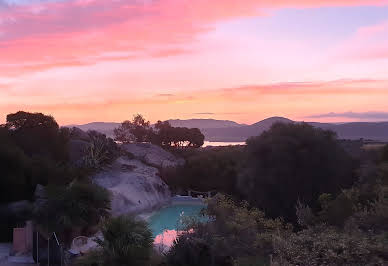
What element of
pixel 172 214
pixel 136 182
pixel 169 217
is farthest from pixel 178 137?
pixel 169 217

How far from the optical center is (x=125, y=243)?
1045cm

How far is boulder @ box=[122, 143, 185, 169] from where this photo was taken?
30.6 meters

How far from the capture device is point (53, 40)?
1814cm

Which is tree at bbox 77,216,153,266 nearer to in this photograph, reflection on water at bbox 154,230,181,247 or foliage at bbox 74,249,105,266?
foliage at bbox 74,249,105,266

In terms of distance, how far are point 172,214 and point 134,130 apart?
73.0 ft

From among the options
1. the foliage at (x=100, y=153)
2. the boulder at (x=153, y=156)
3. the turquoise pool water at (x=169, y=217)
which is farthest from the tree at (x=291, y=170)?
the boulder at (x=153, y=156)

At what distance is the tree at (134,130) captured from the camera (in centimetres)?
4319

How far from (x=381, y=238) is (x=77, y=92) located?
812 inches

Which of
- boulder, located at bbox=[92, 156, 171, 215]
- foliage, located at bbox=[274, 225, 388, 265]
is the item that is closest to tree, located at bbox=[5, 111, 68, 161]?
boulder, located at bbox=[92, 156, 171, 215]

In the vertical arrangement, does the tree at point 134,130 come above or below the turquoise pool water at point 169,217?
above

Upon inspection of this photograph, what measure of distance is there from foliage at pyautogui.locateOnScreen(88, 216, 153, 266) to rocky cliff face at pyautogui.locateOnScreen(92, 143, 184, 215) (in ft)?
31.0

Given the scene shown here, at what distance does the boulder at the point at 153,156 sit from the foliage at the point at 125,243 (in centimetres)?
1823

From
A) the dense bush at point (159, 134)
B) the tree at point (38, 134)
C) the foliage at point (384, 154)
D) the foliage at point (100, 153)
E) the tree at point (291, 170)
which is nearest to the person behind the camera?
the tree at point (291, 170)

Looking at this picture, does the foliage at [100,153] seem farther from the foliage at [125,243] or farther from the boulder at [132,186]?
the foliage at [125,243]
